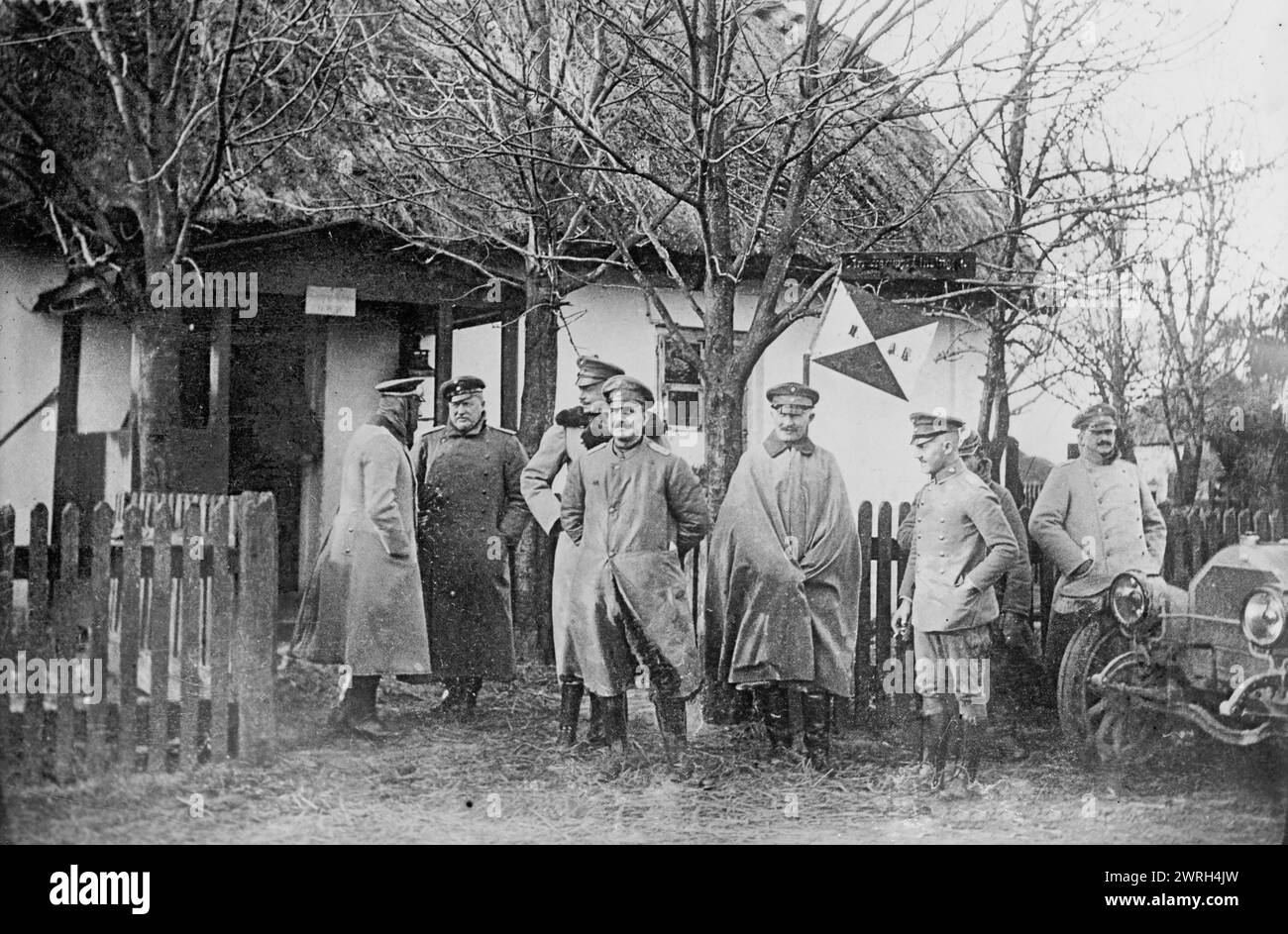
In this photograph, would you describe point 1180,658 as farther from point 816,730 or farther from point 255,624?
point 255,624

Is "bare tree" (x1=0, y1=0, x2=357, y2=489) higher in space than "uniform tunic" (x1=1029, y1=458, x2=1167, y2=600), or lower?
higher

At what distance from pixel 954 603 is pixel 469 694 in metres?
2.45

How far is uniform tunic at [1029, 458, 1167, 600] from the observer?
5.67 metres

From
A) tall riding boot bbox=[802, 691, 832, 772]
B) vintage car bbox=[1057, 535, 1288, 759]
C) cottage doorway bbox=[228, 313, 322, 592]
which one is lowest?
tall riding boot bbox=[802, 691, 832, 772]

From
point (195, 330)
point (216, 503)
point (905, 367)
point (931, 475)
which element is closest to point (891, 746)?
point (931, 475)

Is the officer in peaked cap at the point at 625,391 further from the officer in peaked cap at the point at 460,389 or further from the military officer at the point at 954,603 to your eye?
the military officer at the point at 954,603

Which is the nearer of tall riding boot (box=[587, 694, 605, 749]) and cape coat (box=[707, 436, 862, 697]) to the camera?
tall riding boot (box=[587, 694, 605, 749])

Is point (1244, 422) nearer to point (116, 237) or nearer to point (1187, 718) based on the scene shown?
point (1187, 718)

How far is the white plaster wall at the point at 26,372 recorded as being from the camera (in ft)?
16.8

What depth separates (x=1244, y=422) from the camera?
5.78 metres

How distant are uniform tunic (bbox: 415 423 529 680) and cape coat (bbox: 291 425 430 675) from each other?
0.11 metres

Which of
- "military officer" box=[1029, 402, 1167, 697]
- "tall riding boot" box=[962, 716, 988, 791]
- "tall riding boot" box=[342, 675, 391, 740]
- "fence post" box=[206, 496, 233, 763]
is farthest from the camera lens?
"military officer" box=[1029, 402, 1167, 697]

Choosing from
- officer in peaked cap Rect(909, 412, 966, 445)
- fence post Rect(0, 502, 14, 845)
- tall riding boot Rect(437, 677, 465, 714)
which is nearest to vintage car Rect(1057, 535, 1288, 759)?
officer in peaked cap Rect(909, 412, 966, 445)

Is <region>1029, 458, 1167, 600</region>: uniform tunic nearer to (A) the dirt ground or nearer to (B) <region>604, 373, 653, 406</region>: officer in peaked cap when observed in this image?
(A) the dirt ground
